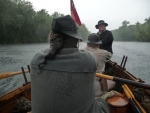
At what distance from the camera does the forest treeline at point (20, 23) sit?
1733 inches

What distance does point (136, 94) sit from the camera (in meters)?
3.40

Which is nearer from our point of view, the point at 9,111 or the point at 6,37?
the point at 9,111

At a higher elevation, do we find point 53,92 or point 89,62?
point 89,62

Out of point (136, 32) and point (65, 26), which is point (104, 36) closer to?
point (65, 26)

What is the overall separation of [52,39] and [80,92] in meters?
0.59

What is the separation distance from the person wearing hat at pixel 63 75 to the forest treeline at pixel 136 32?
99222 millimetres

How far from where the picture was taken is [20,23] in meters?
50.2

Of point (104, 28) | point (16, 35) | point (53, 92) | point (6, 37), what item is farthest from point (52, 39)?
point (16, 35)

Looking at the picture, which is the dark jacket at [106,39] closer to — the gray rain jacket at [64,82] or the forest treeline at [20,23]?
the gray rain jacket at [64,82]

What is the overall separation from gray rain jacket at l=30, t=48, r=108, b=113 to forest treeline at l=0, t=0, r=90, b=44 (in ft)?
144

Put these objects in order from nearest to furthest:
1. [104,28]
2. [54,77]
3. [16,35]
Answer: [54,77], [104,28], [16,35]

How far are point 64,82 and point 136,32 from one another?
398 ft

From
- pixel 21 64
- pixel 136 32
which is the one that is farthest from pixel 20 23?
pixel 136 32

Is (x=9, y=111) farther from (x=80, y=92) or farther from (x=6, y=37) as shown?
(x=6, y=37)
